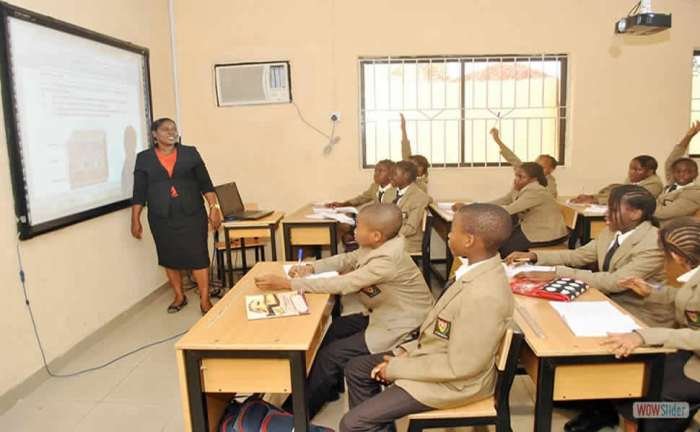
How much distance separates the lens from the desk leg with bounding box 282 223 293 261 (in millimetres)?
4324

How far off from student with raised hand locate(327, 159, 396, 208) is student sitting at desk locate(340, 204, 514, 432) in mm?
2536

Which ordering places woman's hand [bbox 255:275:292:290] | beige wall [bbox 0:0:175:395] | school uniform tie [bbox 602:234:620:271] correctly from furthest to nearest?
beige wall [bbox 0:0:175:395] → school uniform tie [bbox 602:234:620:271] → woman's hand [bbox 255:275:292:290]

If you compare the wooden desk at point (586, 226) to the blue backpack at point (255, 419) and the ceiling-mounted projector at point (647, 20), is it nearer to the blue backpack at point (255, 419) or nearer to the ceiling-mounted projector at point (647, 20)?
the ceiling-mounted projector at point (647, 20)

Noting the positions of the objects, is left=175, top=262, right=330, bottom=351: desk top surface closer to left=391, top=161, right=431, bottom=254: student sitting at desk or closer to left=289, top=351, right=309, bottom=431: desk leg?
left=289, top=351, right=309, bottom=431: desk leg

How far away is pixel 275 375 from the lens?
188cm

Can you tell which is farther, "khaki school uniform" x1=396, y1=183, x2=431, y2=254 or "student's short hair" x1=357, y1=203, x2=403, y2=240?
"khaki school uniform" x1=396, y1=183, x2=431, y2=254

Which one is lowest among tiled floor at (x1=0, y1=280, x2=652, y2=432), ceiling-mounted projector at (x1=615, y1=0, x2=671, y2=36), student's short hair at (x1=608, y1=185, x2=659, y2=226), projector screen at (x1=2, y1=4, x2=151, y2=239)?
tiled floor at (x1=0, y1=280, x2=652, y2=432)

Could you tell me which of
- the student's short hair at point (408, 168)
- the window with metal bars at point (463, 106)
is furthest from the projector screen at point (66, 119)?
the window with metal bars at point (463, 106)

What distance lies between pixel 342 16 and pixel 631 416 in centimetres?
424

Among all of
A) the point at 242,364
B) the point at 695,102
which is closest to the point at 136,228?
the point at 242,364

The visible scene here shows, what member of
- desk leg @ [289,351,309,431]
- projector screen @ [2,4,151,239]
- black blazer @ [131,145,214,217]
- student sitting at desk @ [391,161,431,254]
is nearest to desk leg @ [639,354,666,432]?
desk leg @ [289,351,309,431]

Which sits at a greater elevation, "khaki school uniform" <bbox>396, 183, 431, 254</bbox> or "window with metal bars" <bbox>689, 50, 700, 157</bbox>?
"window with metal bars" <bbox>689, 50, 700, 157</bbox>

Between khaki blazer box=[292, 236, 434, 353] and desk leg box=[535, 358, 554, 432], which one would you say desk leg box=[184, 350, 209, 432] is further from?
desk leg box=[535, 358, 554, 432]

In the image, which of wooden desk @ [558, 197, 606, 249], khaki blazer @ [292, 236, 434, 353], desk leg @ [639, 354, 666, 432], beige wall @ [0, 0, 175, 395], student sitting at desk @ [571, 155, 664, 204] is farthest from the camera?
student sitting at desk @ [571, 155, 664, 204]
